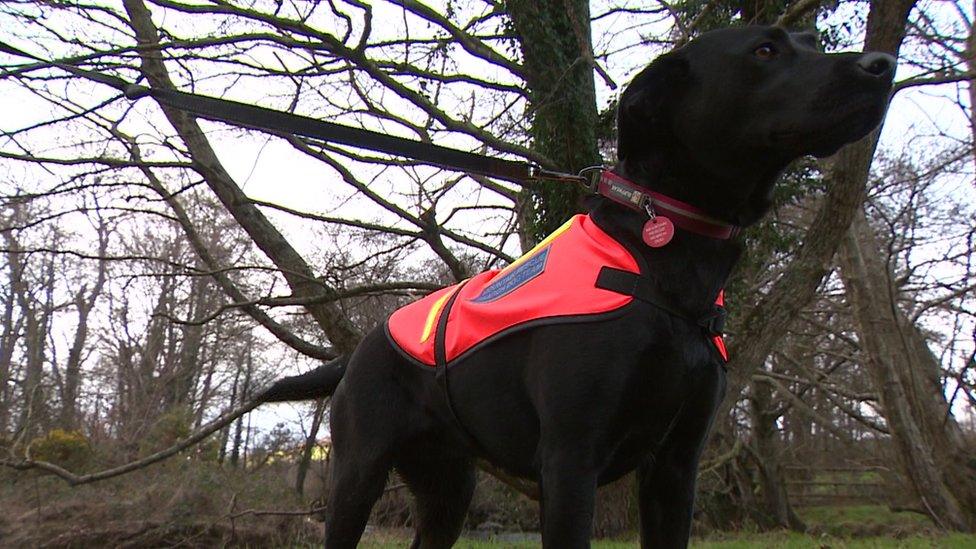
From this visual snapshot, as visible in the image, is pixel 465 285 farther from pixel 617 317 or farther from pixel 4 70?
pixel 4 70

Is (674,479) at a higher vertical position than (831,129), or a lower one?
lower

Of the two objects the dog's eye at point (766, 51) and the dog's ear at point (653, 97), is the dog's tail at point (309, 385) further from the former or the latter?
the dog's eye at point (766, 51)

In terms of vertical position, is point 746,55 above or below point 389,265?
below

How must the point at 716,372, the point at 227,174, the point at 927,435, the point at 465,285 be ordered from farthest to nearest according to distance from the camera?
1. the point at 927,435
2. the point at 227,174
3. the point at 465,285
4. the point at 716,372

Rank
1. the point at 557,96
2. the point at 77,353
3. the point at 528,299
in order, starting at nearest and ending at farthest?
the point at 528,299
the point at 557,96
the point at 77,353

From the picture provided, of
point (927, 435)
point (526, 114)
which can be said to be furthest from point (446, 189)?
point (927, 435)

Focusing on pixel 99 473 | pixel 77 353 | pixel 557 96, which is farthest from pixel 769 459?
pixel 77 353

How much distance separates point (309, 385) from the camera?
3.66 m

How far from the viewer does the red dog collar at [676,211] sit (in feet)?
7.57

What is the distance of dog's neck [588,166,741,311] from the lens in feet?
7.31

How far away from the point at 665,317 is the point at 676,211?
35 cm

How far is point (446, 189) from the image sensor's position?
9102 millimetres

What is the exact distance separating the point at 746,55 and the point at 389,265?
26.0 feet

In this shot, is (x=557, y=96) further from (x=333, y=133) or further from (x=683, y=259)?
(x=683, y=259)
